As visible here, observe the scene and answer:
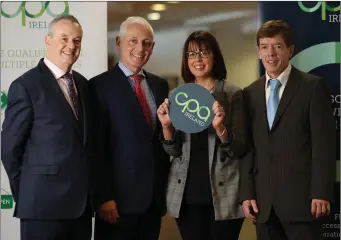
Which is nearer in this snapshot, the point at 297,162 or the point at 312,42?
the point at 297,162

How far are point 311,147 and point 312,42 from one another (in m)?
0.97

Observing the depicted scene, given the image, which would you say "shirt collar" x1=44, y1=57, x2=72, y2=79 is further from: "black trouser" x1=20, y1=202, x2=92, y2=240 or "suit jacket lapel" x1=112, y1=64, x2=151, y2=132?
"black trouser" x1=20, y1=202, x2=92, y2=240

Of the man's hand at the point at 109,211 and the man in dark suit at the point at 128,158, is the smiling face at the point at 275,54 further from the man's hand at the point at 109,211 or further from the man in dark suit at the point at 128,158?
the man's hand at the point at 109,211

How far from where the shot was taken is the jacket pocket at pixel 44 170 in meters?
2.25

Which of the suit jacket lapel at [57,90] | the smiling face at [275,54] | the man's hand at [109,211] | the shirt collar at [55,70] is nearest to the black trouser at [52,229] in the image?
the man's hand at [109,211]

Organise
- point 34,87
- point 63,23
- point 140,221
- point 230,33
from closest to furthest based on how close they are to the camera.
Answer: point 34,87
point 63,23
point 140,221
point 230,33

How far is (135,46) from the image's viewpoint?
264 cm

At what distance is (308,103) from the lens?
2.40 metres

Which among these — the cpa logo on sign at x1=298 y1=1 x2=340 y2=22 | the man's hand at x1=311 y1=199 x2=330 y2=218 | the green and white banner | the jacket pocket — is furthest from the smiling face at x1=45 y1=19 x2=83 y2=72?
the cpa logo on sign at x1=298 y1=1 x2=340 y2=22

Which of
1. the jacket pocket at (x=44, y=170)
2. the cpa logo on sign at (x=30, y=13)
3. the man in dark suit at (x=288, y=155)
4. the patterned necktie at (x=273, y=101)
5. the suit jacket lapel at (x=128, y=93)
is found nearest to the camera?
the jacket pocket at (x=44, y=170)

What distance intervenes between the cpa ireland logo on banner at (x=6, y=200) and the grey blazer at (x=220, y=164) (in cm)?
113

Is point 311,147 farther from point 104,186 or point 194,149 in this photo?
point 104,186

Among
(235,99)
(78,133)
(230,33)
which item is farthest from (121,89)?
(230,33)

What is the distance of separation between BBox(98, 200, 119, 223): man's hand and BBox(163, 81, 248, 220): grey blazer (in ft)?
0.97
